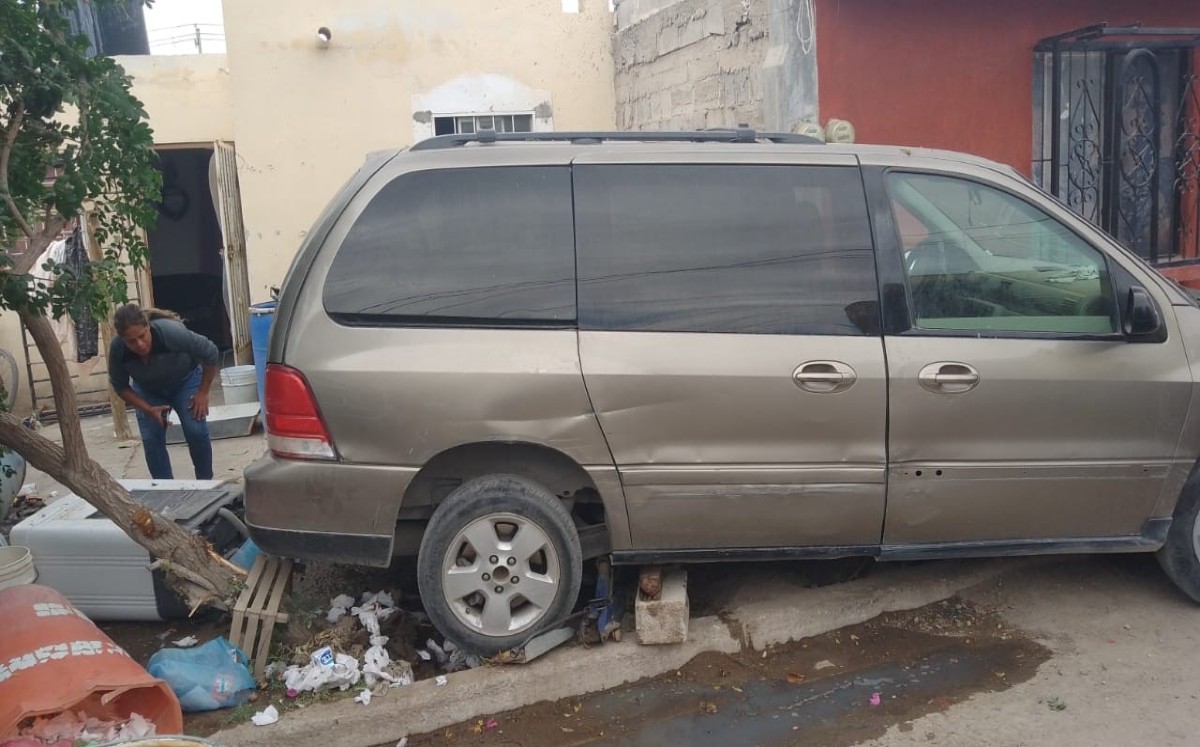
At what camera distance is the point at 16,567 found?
430 cm

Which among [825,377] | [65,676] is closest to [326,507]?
[65,676]

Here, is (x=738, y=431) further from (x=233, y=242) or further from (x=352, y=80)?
(x=233, y=242)

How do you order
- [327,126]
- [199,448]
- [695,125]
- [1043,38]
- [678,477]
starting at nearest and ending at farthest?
[678,477] < [199,448] < [1043,38] < [695,125] < [327,126]

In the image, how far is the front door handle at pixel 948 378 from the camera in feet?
12.8

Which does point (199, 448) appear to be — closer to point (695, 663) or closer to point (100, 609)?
point (100, 609)

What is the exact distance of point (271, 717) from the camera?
3645mm

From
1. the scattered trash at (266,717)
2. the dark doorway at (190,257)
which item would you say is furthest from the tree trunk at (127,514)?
the dark doorway at (190,257)

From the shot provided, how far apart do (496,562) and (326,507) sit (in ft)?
2.26

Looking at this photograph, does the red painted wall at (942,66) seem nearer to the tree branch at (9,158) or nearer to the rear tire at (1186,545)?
the rear tire at (1186,545)

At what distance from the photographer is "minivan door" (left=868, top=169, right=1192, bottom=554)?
3934 millimetres

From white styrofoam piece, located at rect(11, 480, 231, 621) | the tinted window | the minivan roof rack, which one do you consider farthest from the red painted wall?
white styrofoam piece, located at rect(11, 480, 231, 621)

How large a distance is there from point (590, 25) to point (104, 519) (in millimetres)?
7626

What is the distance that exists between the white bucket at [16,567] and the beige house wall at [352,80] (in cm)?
598

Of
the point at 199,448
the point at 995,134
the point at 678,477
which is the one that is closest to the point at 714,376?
the point at 678,477
